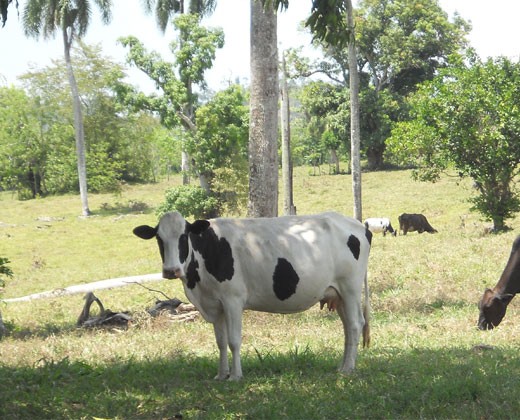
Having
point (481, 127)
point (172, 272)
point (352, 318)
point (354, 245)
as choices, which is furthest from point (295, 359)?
point (481, 127)

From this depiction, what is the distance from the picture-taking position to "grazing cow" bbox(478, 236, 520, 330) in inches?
409

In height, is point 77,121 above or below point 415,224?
above

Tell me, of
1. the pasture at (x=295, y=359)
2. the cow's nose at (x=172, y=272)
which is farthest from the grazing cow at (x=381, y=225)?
the cow's nose at (x=172, y=272)

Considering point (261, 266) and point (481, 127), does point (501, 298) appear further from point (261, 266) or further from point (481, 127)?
point (481, 127)

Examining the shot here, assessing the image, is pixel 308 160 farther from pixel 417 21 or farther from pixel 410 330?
pixel 410 330

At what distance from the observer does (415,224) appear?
33.1 meters

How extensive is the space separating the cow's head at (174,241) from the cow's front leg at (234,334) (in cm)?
65

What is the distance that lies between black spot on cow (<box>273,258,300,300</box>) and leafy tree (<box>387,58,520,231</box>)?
17.7 metres

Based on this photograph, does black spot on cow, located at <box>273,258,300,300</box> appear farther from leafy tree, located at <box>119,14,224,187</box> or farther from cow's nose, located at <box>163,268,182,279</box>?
leafy tree, located at <box>119,14,224,187</box>

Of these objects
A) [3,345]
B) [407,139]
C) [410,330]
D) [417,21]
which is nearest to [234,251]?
[410,330]

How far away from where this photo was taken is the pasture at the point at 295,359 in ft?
20.1

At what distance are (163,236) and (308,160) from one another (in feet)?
219

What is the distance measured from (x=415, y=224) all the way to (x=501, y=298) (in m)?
23.0

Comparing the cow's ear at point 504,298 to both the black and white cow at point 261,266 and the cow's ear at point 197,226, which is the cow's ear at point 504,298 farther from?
the cow's ear at point 197,226
